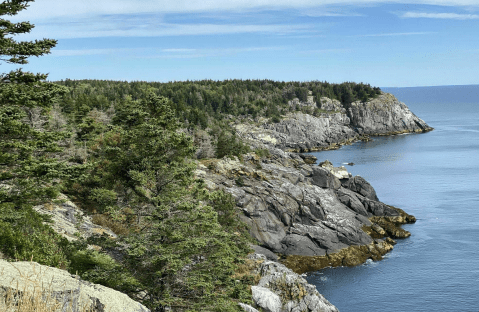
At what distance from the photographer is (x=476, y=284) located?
144 ft

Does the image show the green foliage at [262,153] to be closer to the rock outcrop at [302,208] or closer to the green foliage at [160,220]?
the rock outcrop at [302,208]

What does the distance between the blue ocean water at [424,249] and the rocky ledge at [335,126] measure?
37.7 metres

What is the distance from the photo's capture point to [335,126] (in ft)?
555

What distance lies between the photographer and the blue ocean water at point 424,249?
41.9 metres

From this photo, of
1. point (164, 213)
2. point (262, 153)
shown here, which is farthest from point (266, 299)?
point (262, 153)

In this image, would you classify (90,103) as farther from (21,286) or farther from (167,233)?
(21,286)

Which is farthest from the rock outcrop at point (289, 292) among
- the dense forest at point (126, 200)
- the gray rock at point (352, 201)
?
the gray rock at point (352, 201)

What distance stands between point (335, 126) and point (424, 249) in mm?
118072

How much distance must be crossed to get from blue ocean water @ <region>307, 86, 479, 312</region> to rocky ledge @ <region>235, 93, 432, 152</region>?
37704mm

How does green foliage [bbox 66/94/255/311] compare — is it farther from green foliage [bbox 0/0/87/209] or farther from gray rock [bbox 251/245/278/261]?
gray rock [bbox 251/245/278/261]

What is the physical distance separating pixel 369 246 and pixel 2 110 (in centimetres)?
5009

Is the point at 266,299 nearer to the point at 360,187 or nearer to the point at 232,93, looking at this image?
the point at 360,187

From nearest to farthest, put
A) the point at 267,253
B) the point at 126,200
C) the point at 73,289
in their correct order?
the point at 73,289 < the point at 126,200 < the point at 267,253

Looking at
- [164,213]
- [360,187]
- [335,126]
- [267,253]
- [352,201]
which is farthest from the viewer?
[335,126]
